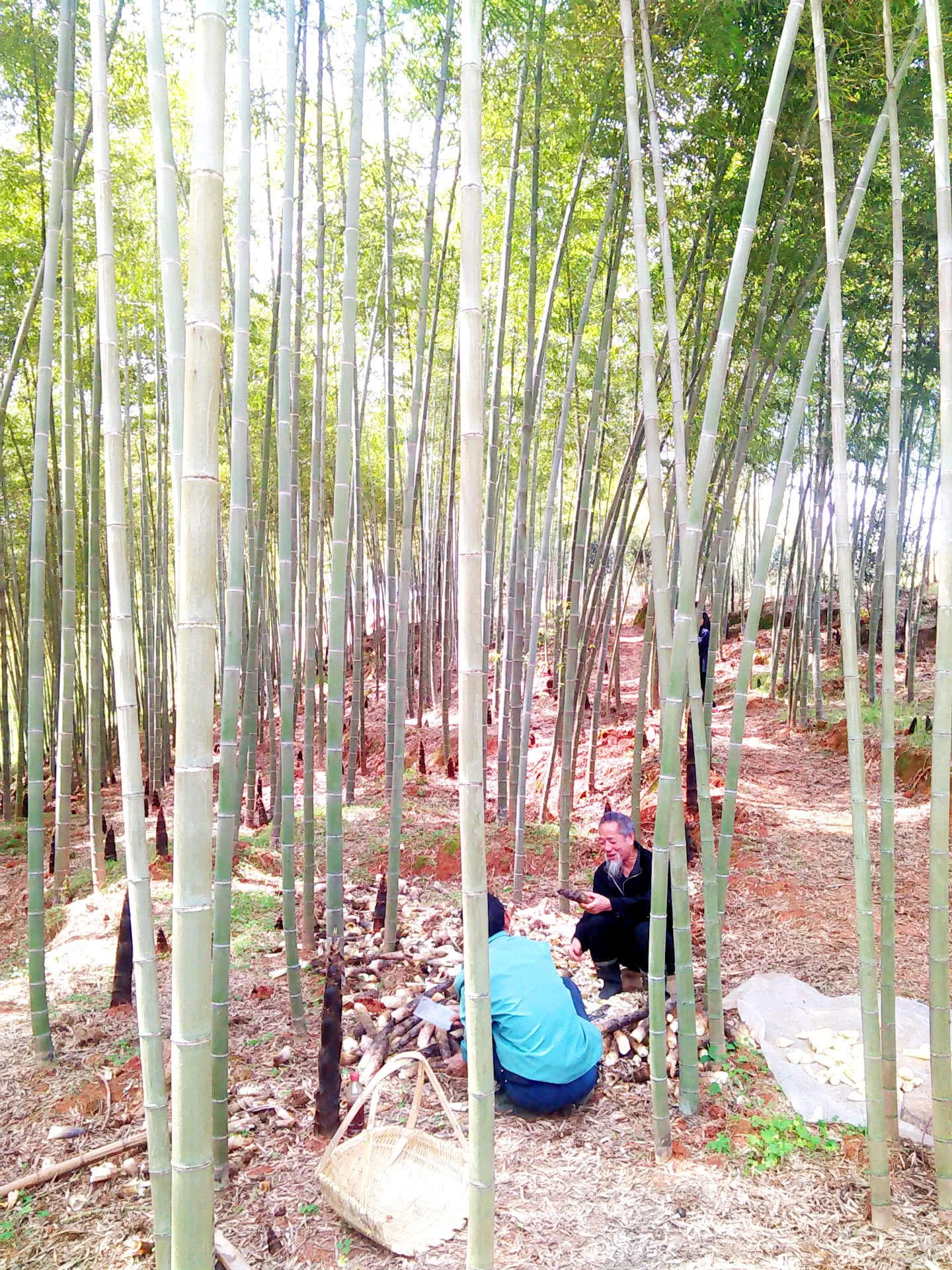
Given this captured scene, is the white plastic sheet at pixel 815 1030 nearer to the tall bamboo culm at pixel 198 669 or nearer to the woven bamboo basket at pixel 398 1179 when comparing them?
the woven bamboo basket at pixel 398 1179

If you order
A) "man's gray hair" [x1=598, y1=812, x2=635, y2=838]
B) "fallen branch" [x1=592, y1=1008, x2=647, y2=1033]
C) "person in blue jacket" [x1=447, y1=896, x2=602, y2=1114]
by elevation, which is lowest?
"fallen branch" [x1=592, y1=1008, x2=647, y2=1033]

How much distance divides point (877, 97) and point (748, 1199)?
143 inches

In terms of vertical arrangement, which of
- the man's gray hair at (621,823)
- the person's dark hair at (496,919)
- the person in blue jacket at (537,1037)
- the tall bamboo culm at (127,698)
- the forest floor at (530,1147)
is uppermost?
the tall bamboo culm at (127,698)

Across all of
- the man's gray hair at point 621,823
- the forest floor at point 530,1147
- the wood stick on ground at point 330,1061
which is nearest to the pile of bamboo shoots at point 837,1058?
the forest floor at point 530,1147

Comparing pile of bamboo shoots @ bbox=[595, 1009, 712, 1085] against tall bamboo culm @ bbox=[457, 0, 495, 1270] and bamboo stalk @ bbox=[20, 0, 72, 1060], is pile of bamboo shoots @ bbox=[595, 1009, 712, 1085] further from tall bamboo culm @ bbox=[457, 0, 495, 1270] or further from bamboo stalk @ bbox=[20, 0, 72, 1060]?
bamboo stalk @ bbox=[20, 0, 72, 1060]

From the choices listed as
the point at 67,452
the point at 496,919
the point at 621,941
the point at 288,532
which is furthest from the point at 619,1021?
the point at 67,452

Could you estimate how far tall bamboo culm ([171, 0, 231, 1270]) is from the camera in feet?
3.20

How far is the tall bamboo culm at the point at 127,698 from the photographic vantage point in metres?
1.44

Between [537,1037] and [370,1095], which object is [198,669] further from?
[537,1037]

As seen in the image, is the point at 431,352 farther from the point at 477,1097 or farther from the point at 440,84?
the point at 477,1097

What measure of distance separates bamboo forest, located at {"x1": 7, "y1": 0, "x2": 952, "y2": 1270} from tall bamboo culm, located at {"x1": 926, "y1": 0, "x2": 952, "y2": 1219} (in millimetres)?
12

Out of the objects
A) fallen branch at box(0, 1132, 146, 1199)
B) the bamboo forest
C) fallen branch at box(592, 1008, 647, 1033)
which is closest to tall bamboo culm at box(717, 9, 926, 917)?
the bamboo forest

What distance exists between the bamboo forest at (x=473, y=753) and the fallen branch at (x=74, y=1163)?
11 mm

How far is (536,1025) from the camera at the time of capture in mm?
2273
